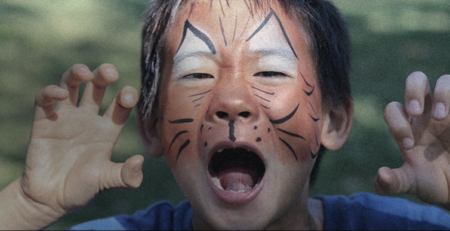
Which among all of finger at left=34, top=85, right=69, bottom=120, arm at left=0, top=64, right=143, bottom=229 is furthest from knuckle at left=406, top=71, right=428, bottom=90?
finger at left=34, top=85, right=69, bottom=120

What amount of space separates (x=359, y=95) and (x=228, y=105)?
4.46ft

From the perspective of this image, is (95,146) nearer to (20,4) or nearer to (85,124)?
(85,124)

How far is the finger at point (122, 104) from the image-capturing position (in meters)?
1.58

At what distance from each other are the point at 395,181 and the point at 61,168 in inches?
44.6

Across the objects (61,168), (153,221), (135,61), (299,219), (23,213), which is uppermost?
(135,61)

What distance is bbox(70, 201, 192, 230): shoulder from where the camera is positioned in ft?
6.45

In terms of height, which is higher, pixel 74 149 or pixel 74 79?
pixel 74 79

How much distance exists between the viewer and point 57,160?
1.58 meters

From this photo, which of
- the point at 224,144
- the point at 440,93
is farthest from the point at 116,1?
the point at 440,93

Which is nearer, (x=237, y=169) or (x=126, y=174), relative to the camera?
(x=126, y=174)

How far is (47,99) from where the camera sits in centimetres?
149

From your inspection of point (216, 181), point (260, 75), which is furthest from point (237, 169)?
point (260, 75)

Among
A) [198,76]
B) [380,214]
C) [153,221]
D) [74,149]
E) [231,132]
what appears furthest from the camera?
[153,221]

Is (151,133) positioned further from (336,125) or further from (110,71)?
(336,125)
